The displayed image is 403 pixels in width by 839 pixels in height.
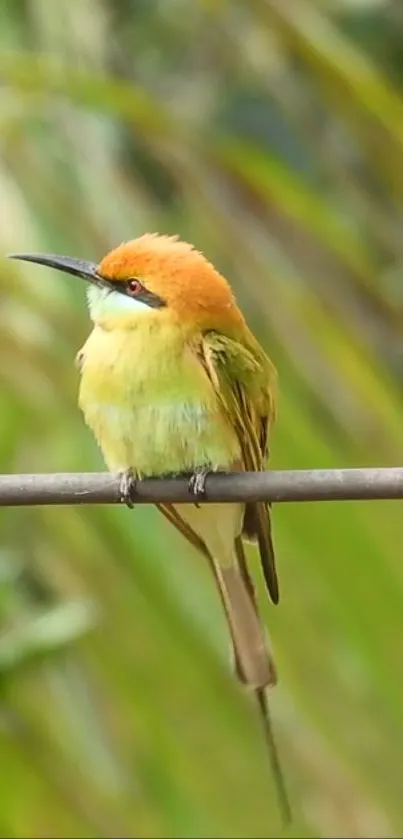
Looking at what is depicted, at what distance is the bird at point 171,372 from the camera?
3.03 ft

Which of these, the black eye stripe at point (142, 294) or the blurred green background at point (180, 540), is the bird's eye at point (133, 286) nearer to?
the black eye stripe at point (142, 294)

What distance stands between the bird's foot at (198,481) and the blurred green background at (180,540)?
5.7 inches

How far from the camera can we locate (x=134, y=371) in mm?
929

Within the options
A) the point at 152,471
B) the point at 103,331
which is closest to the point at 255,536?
the point at 152,471

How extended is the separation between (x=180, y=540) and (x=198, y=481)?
43cm

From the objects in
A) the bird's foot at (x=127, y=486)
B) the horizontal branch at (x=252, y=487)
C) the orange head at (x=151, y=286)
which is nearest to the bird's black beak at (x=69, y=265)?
the orange head at (x=151, y=286)

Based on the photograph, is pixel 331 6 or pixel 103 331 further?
pixel 331 6

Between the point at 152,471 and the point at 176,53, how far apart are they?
50.8 inches

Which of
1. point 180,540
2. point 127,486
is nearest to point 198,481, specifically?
point 127,486

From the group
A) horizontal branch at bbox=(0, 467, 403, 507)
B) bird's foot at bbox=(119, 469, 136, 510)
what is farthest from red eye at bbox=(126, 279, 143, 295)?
horizontal branch at bbox=(0, 467, 403, 507)

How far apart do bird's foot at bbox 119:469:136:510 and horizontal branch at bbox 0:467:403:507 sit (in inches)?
1.7

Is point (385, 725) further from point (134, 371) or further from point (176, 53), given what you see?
point (176, 53)

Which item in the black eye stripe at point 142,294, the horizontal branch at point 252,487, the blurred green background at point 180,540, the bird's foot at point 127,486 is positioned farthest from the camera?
the blurred green background at point 180,540

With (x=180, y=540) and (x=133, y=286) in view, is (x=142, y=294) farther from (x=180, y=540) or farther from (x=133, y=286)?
(x=180, y=540)
